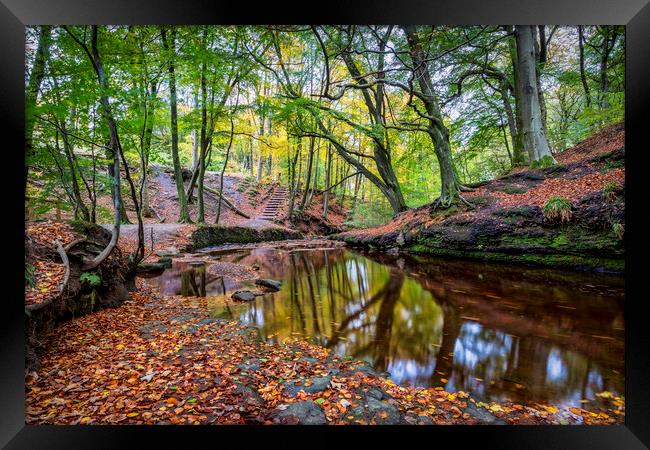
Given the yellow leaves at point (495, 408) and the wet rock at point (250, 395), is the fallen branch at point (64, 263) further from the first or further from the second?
the yellow leaves at point (495, 408)

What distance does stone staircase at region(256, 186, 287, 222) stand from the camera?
54.1 feet

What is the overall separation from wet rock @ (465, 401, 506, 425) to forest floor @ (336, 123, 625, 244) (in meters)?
5.04

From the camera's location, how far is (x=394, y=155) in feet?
42.2

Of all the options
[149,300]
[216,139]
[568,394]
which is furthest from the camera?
[216,139]

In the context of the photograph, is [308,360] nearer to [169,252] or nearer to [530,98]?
[169,252]

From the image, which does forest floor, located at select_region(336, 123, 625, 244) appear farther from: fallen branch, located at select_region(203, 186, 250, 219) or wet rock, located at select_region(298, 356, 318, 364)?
fallen branch, located at select_region(203, 186, 250, 219)

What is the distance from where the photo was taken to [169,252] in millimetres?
8055

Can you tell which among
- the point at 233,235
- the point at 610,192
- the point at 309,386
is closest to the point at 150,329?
the point at 309,386

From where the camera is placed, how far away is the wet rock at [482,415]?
1.87 m

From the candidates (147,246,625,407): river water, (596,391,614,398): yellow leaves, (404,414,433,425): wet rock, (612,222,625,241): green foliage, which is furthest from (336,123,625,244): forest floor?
(404,414,433,425): wet rock

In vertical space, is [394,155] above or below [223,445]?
above
